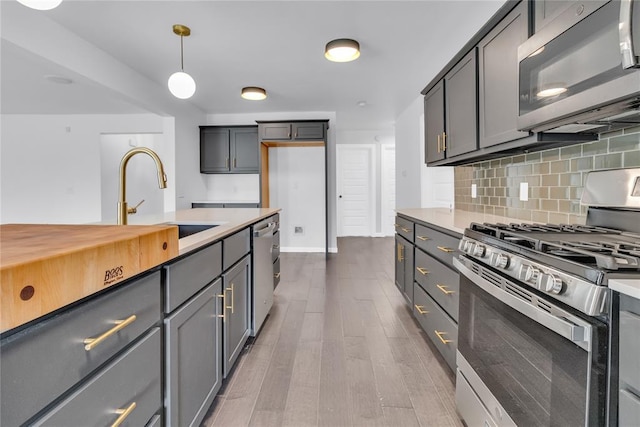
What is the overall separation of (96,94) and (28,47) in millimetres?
2069

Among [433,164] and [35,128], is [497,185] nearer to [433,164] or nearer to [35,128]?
[433,164]

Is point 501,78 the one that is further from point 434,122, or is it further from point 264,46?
point 264,46

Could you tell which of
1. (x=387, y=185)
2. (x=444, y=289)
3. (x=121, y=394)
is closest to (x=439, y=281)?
(x=444, y=289)

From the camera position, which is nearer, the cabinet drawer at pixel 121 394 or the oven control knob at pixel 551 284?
the cabinet drawer at pixel 121 394

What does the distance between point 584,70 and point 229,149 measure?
5135 millimetres

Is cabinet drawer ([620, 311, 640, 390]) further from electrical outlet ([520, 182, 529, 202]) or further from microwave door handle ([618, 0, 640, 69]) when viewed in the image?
electrical outlet ([520, 182, 529, 202])

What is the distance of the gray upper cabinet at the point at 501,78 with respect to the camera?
1.54 meters

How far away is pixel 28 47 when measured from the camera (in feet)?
8.11

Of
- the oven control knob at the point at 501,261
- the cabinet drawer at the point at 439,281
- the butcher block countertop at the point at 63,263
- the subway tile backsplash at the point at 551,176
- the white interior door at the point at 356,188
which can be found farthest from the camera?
the white interior door at the point at 356,188

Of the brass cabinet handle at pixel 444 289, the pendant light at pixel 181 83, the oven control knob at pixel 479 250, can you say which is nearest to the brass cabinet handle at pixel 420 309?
the brass cabinet handle at pixel 444 289

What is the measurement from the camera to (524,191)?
1.93m

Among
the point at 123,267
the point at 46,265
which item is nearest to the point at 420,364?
the point at 123,267

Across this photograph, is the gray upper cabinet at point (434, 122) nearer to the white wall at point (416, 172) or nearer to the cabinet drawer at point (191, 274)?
the white wall at point (416, 172)

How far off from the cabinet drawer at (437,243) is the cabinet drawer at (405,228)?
0.16 metres
